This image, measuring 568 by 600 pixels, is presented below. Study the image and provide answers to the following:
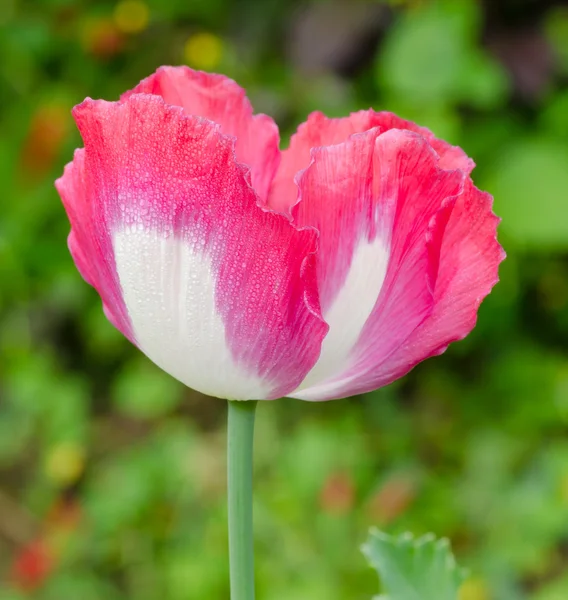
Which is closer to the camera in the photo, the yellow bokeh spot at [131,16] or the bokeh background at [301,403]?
the bokeh background at [301,403]

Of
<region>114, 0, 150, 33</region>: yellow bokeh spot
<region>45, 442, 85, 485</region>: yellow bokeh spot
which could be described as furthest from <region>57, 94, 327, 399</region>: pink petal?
<region>114, 0, 150, 33</region>: yellow bokeh spot

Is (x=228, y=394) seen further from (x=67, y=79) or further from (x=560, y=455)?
(x=67, y=79)

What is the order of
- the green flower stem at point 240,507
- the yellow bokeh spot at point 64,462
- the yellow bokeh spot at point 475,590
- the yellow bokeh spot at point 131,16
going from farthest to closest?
the yellow bokeh spot at point 131,16 < the yellow bokeh spot at point 64,462 < the yellow bokeh spot at point 475,590 < the green flower stem at point 240,507

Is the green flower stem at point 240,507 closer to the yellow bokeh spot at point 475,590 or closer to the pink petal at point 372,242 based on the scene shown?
the pink petal at point 372,242

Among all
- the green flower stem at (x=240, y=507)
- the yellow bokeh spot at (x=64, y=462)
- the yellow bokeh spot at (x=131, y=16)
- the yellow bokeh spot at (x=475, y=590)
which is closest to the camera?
the green flower stem at (x=240, y=507)

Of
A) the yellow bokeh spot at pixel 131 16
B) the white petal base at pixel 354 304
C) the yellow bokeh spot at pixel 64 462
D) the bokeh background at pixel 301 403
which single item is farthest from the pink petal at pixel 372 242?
the yellow bokeh spot at pixel 131 16

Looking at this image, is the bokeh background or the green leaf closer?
the green leaf

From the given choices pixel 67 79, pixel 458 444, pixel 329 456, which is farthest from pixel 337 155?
pixel 67 79

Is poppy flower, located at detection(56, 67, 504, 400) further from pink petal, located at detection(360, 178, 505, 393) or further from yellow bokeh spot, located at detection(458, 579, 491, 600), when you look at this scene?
yellow bokeh spot, located at detection(458, 579, 491, 600)
